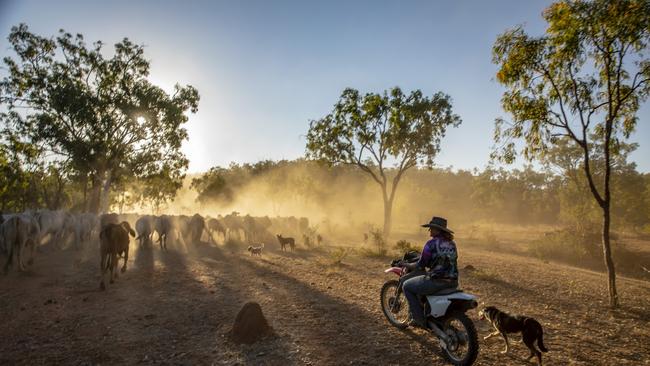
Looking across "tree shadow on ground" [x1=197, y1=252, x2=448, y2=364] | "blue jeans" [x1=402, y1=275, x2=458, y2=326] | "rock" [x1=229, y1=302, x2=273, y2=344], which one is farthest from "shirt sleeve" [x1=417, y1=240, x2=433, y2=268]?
"rock" [x1=229, y1=302, x2=273, y2=344]

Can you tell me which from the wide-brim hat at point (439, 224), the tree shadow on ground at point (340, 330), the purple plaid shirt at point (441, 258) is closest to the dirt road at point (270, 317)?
the tree shadow on ground at point (340, 330)

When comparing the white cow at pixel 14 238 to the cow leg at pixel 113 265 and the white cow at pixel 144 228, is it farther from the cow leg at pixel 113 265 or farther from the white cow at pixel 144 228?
the white cow at pixel 144 228

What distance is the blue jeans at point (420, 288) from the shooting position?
682cm

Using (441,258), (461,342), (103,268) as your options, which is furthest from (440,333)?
(103,268)

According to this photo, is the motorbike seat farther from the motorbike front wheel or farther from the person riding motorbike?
the motorbike front wheel

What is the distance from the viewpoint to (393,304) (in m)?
8.42

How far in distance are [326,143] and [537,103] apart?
70.1 ft

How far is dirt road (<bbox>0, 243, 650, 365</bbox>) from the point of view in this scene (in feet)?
22.9

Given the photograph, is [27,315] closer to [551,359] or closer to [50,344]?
[50,344]

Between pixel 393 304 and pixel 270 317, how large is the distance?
10.2 ft

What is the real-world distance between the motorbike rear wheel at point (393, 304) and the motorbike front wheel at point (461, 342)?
5.62 ft

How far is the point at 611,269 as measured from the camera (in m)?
11.6

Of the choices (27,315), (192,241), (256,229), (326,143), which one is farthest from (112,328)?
(326,143)

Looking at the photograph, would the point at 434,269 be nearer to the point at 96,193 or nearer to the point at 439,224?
the point at 439,224
